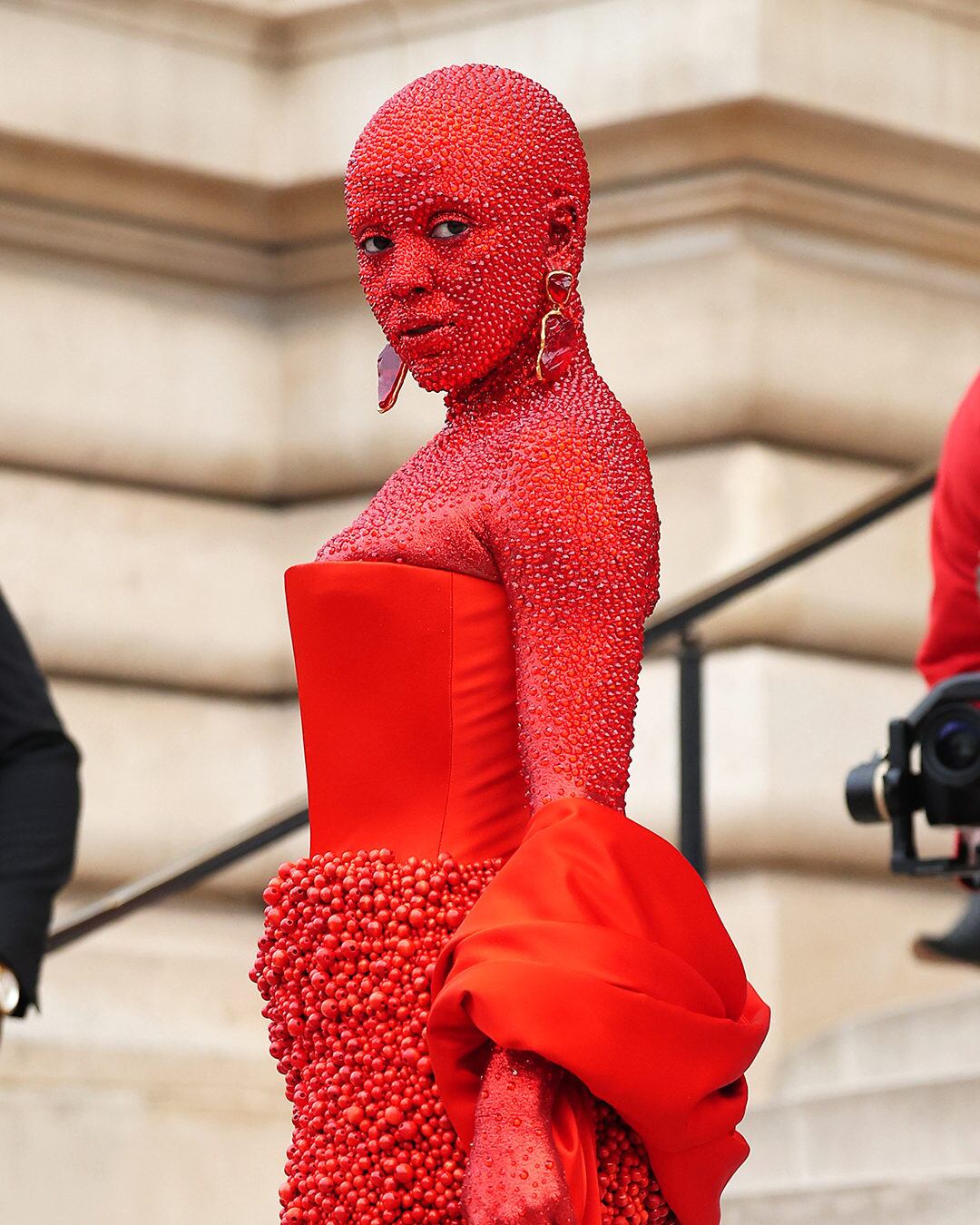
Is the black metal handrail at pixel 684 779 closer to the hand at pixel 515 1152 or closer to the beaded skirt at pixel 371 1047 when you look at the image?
the beaded skirt at pixel 371 1047

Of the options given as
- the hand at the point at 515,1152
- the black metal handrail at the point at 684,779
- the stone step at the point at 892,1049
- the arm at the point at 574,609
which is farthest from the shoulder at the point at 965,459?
the hand at the point at 515,1152

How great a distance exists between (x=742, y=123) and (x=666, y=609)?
1484 millimetres

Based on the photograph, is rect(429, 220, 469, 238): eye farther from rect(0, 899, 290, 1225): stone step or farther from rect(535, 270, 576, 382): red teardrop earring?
rect(0, 899, 290, 1225): stone step

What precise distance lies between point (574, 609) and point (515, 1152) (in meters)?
0.49

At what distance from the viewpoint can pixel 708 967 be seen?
2350 mm

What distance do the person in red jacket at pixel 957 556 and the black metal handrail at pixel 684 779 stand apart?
3.39 ft

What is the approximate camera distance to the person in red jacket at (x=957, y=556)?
425cm

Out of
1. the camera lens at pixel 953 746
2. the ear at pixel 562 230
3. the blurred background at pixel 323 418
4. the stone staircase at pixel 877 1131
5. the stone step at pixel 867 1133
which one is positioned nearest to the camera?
the ear at pixel 562 230

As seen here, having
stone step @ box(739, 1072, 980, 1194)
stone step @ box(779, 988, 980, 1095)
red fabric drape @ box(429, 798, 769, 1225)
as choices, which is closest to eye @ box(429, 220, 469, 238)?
red fabric drape @ box(429, 798, 769, 1225)

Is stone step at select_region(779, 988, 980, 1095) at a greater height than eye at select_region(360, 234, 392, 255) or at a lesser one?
lesser

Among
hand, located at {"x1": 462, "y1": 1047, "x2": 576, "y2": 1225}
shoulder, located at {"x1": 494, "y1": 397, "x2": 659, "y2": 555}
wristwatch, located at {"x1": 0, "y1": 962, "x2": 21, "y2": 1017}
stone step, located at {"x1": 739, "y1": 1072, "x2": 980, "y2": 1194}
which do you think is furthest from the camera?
stone step, located at {"x1": 739, "y1": 1072, "x2": 980, "y2": 1194}

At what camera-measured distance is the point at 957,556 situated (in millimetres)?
4281

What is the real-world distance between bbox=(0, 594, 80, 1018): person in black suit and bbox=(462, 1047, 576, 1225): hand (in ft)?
5.93

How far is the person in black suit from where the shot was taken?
392 cm
